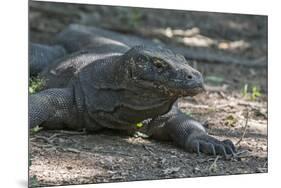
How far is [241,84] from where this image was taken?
758 cm

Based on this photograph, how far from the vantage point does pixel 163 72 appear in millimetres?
4434

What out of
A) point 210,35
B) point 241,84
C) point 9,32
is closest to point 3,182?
point 9,32

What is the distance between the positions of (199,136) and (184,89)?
2.45 ft

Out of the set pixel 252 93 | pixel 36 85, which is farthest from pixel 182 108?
pixel 36 85

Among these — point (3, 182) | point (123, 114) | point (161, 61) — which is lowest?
point (3, 182)

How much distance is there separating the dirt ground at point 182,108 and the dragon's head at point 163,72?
58 centimetres

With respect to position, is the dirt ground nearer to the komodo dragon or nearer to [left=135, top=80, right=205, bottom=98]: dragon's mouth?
the komodo dragon

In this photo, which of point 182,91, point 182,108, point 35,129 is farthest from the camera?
point 182,108

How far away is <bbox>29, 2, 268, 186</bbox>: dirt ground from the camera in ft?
14.6

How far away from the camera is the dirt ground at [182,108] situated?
4.45 meters

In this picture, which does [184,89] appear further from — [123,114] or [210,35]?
[210,35]

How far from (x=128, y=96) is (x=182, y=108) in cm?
154

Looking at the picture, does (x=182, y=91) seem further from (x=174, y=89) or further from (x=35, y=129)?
(x=35, y=129)

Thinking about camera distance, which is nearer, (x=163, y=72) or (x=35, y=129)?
(x=163, y=72)
